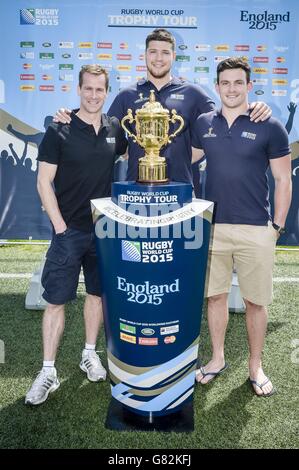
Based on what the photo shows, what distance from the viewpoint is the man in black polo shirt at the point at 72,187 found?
2.35 metres

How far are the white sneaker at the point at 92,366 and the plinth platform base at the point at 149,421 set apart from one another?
0.35 m

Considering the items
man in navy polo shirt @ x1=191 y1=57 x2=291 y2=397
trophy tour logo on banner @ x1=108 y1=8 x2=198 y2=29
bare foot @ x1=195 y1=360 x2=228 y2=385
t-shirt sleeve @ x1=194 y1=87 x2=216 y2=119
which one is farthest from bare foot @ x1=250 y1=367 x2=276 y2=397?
trophy tour logo on banner @ x1=108 y1=8 x2=198 y2=29

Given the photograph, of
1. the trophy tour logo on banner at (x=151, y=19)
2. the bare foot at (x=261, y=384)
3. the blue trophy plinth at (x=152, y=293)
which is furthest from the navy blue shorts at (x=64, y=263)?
the trophy tour logo on banner at (x=151, y=19)

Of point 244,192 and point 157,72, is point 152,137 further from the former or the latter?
point 157,72

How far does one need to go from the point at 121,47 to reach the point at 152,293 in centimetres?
377

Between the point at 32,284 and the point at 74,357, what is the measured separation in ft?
3.25

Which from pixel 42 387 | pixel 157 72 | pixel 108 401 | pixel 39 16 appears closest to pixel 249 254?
pixel 108 401

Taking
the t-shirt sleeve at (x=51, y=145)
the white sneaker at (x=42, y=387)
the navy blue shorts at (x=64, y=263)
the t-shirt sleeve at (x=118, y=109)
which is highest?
the t-shirt sleeve at (x=118, y=109)

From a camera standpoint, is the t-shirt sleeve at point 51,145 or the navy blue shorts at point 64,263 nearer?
the t-shirt sleeve at point 51,145

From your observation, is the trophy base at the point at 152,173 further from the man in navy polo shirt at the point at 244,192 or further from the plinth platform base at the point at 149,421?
the plinth platform base at the point at 149,421

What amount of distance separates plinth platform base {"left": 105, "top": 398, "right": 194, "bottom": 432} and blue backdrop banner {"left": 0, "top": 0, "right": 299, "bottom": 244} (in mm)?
3540

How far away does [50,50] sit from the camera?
492cm

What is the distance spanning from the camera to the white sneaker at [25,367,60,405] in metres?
2.41
